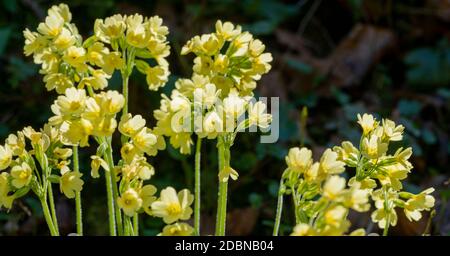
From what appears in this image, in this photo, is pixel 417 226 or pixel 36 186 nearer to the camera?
pixel 36 186

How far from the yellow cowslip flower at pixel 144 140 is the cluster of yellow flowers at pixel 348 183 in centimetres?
27

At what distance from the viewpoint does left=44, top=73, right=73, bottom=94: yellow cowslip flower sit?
1477 mm

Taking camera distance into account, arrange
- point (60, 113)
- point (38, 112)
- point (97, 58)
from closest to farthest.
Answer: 1. point (60, 113)
2. point (97, 58)
3. point (38, 112)

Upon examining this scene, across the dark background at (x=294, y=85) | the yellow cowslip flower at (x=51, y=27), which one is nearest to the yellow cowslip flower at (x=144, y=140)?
the yellow cowslip flower at (x=51, y=27)

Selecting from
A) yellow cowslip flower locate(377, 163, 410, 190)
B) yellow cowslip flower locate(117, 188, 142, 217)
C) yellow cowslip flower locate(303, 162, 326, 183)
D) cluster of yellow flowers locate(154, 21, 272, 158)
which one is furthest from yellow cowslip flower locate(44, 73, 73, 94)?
yellow cowslip flower locate(377, 163, 410, 190)

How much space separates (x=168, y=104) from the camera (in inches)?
54.2

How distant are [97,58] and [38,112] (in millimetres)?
1808

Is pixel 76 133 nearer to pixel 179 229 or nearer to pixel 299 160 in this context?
pixel 179 229

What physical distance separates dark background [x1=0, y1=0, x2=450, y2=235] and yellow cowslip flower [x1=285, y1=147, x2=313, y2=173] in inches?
51.3

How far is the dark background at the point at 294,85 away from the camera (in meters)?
2.72

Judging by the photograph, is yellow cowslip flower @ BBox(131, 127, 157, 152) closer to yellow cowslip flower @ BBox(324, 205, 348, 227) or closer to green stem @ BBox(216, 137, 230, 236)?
green stem @ BBox(216, 137, 230, 236)

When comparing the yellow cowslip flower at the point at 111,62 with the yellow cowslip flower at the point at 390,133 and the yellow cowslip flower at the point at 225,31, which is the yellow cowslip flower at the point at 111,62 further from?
the yellow cowslip flower at the point at 390,133
